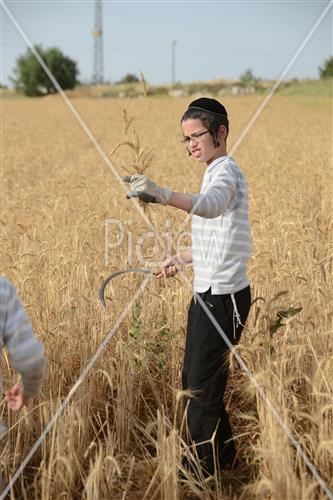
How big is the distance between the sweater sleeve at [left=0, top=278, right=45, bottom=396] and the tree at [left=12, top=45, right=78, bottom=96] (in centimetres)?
7983

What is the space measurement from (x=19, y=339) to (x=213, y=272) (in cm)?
98

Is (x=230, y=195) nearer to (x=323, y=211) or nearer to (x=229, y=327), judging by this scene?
(x=229, y=327)

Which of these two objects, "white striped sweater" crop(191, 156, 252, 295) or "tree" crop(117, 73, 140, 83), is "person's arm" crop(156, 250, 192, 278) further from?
"tree" crop(117, 73, 140, 83)

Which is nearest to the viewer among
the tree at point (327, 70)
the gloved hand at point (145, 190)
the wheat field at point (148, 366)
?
the gloved hand at point (145, 190)

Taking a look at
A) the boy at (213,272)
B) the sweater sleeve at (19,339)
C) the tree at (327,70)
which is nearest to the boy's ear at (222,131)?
the boy at (213,272)

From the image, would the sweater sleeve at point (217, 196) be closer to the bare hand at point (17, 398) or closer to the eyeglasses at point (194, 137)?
the eyeglasses at point (194, 137)

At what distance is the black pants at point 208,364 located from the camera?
102 inches

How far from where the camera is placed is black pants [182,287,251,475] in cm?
258

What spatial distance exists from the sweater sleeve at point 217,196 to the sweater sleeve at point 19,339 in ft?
2.31

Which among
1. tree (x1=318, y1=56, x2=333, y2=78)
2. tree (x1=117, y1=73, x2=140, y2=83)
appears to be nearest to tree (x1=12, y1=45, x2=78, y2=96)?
tree (x1=117, y1=73, x2=140, y2=83)

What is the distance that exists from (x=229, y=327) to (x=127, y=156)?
37.4 ft

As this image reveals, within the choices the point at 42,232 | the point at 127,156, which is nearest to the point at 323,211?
the point at 42,232

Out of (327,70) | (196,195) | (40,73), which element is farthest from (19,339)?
(40,73)

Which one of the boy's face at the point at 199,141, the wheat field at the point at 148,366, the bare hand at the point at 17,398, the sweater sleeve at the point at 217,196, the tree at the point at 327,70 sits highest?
the tree at the point at 327,70
